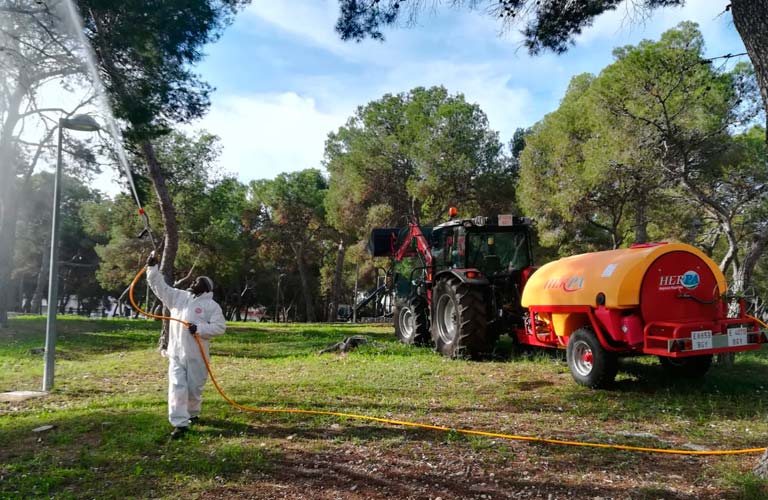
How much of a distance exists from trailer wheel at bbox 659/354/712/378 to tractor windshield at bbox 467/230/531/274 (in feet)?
10.2

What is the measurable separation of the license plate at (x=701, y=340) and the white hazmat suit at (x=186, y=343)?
197 inches

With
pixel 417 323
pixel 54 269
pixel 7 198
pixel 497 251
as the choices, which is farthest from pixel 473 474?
pixel 7 198

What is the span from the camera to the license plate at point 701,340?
20.1 feet

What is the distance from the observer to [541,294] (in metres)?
7.87

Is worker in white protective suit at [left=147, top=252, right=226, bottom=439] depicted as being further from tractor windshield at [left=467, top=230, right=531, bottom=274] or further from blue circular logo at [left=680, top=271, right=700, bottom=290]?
tractor windshield at [left=467, top=230, right=531, bottom=274]

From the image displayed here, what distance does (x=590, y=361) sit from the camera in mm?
7129

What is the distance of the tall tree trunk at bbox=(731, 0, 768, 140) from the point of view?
3.99 meters

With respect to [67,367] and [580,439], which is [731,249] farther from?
[67,367]

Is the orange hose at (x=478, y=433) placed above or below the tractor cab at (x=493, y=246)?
below

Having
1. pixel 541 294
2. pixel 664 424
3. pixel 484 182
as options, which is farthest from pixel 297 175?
pixel 664 424

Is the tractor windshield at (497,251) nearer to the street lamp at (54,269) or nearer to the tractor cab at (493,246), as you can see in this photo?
the tractor cab at (493,246)

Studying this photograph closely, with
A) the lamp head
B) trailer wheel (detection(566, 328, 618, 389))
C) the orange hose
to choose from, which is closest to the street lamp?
the lamp head

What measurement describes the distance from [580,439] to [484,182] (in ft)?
65.2

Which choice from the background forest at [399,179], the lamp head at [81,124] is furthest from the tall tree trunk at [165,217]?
the lamp head at [81,124]
